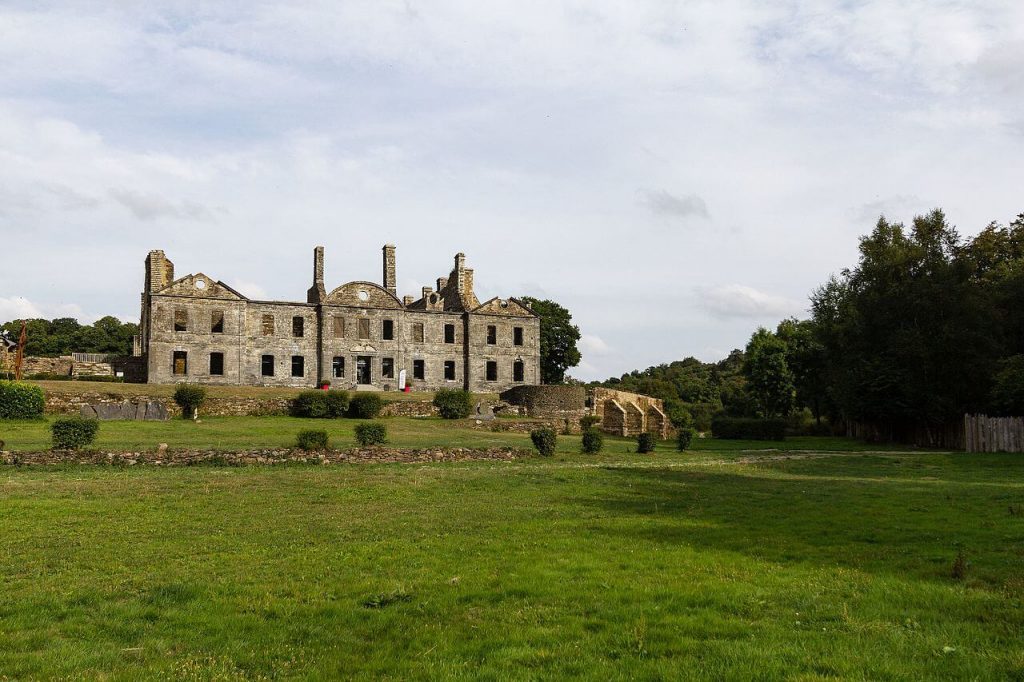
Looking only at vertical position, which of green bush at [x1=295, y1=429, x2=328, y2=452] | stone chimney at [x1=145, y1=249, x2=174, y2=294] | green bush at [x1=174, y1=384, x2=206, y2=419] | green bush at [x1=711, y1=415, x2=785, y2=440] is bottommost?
green bush at [x1=711, y1=415, x2=785, y2=440]

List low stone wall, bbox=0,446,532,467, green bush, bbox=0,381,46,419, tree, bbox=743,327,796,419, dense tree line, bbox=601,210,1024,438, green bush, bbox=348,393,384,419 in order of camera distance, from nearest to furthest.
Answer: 1. low stone wall, bbox=0,446,532,467
2. green bush, bbox=0,381,46,419
3. dense tree line, bbox=601,210,1024,438
4. green bush, bbox=348,393,384,419
5. tree, bbox=743,327,796,419

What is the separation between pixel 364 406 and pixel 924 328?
29.4 metres

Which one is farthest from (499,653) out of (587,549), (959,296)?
(959,296)

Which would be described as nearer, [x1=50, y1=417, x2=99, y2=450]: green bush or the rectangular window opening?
[x1=50, y1=417, x2=99, y2=450]: green bush

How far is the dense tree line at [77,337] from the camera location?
3332 inches


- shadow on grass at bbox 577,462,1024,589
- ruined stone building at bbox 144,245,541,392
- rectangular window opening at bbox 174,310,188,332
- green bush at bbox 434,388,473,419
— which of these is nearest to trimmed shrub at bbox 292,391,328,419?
green bush at bbox 434,388,473,419

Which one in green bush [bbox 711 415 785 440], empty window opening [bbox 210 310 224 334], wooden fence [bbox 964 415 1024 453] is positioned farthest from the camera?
empty window opening [bbox 210 310 224 334]

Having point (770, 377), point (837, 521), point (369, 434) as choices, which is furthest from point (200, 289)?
point (837, 521)

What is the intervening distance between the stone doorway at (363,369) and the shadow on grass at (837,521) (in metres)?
41.5

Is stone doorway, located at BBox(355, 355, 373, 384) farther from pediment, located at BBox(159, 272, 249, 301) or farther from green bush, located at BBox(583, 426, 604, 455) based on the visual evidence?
green bush, located at BBox(583, 426, 604, 455)

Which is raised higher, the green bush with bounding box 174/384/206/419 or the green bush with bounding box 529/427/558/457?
the green bush with bounding box 174/384/206/419

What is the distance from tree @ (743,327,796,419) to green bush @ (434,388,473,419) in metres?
26.4

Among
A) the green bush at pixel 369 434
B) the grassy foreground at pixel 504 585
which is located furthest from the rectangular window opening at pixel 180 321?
the grassy foreground at pixel 504 585

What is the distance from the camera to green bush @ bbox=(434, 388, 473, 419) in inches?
1854
